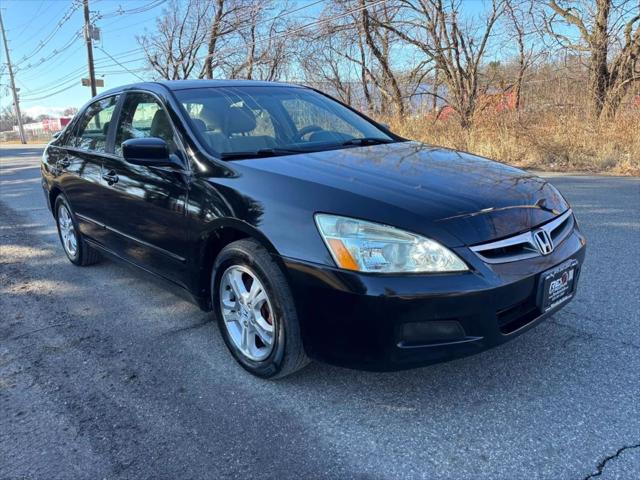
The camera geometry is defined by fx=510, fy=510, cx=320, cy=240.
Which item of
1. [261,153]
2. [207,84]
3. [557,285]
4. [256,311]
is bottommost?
[256,311]

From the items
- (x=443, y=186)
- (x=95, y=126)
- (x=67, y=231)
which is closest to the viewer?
(x=443, y=186)

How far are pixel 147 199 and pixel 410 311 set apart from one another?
201cm

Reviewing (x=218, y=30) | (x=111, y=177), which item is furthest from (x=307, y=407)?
(x=218, y=30)

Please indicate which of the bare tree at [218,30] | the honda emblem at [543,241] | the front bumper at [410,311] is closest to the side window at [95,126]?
the front bumper at [410,311]

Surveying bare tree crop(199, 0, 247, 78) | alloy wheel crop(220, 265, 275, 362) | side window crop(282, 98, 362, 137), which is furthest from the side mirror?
bare tree crop(199, 0, 247, 78)

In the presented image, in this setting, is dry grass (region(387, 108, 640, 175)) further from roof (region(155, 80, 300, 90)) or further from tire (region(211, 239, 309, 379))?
tire (region(211, 239, 309, 379))

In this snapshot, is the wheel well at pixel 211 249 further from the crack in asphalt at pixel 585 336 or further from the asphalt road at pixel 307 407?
the crack in asphalt at pixel 585 336

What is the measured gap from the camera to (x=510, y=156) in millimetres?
11758

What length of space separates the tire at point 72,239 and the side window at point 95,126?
25.5 inches

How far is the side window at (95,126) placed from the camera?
4.17 metres

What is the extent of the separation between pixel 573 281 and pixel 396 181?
1.08 metres

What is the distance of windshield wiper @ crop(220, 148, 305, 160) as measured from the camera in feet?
9.84

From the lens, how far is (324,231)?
2324mm

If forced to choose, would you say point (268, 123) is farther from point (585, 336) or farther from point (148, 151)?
point (585, 336)
